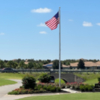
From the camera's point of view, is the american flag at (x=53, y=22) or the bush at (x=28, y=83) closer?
the bush at (x=28, y=83)

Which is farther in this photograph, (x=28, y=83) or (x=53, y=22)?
(x=53, y=22)

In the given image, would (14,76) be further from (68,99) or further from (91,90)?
(68,99)

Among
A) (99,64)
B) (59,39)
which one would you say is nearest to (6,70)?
(59,39)

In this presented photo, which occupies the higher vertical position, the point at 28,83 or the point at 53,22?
the point at 53,22

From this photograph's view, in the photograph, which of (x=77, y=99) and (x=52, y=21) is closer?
(x=77, y=99)

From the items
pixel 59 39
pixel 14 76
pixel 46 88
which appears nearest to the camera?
pixel 46 88

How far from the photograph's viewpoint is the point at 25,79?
24.7 meters

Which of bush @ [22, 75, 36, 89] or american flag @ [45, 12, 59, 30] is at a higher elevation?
american flag @ [45, 12, 59, 30]

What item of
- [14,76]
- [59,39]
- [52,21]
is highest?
[52,21]

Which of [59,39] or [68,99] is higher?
[59,39]

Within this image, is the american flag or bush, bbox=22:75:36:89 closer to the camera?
bush, bbox=22:75:36:89

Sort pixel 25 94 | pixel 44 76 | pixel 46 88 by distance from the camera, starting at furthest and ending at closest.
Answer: pixel 44 76, pixel 46 88, pixel 25 94

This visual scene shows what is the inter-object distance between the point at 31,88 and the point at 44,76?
686cm

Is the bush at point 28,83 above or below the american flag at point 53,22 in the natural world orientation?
below
